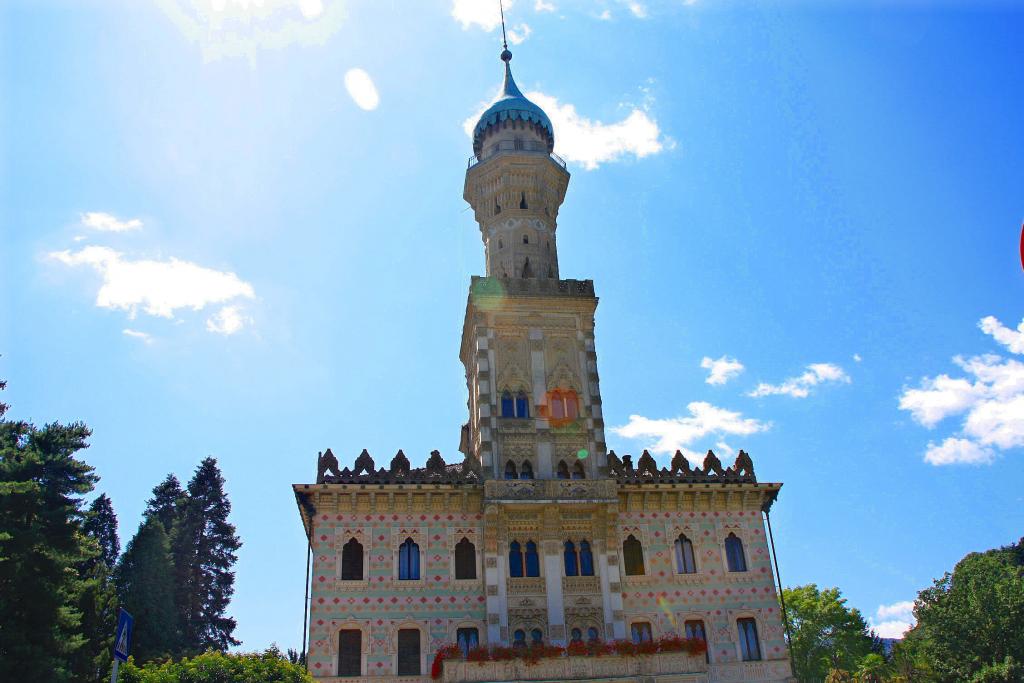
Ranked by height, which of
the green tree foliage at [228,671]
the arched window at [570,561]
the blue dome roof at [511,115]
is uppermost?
the blue dome roof at [511,115]

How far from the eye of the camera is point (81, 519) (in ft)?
104

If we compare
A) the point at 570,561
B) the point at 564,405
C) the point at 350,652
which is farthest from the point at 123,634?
the point at 564,405

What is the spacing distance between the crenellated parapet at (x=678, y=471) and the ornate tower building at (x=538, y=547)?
10 cm

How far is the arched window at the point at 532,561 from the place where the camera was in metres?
35.6

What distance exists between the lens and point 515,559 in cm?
3581

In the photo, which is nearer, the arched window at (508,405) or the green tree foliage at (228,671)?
the green tree foliage at (228,671)

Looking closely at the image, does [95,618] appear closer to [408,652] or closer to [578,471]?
[408,652]

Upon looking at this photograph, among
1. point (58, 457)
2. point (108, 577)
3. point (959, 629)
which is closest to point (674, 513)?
point (959, 629)

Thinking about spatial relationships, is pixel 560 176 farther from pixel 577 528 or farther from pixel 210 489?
pixel 210 489

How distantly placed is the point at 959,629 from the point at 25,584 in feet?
138

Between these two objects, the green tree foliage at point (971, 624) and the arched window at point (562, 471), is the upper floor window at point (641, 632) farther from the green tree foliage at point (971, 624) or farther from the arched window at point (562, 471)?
the green tree foliage at point (971, 624)

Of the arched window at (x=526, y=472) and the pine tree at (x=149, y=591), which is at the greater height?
the arched window at (x=526, y=472)

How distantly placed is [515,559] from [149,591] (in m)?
21.2

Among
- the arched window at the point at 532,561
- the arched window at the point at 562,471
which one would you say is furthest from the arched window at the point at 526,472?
the arched window at the point at 532,561
